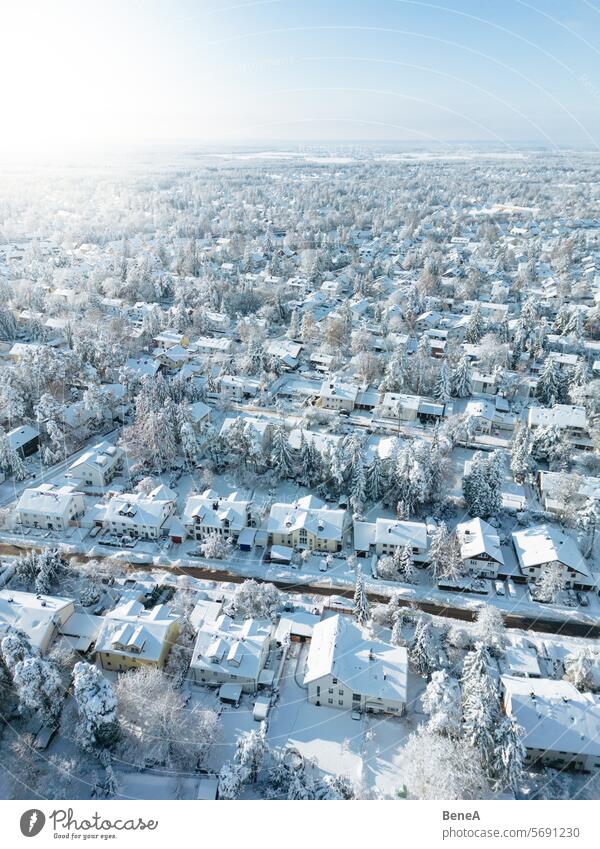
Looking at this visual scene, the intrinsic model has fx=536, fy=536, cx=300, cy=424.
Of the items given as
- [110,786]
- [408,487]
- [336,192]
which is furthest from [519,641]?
[336,192]

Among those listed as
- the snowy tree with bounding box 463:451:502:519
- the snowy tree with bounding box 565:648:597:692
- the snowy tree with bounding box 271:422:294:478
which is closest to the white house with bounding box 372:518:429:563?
the snowy tree with bounding box 463:451:502:519

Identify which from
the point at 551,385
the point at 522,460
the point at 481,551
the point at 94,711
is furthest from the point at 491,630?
the point at 551,385

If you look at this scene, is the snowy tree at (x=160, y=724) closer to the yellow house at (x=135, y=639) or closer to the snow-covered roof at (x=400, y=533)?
the yellow house at (x=135, y=639)

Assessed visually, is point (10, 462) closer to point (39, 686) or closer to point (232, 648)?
point (39, 686)

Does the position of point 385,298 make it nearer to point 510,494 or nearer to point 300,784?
point 510,494

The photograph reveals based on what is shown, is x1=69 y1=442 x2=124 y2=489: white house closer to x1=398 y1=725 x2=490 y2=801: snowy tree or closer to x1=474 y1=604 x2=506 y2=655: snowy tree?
x1=474 y1=604 x2=506 y2=655: snowy tree

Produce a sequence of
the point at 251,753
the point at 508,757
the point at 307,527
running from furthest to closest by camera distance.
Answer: the point at 307,527, the point at 251,753, the point at 508,757
